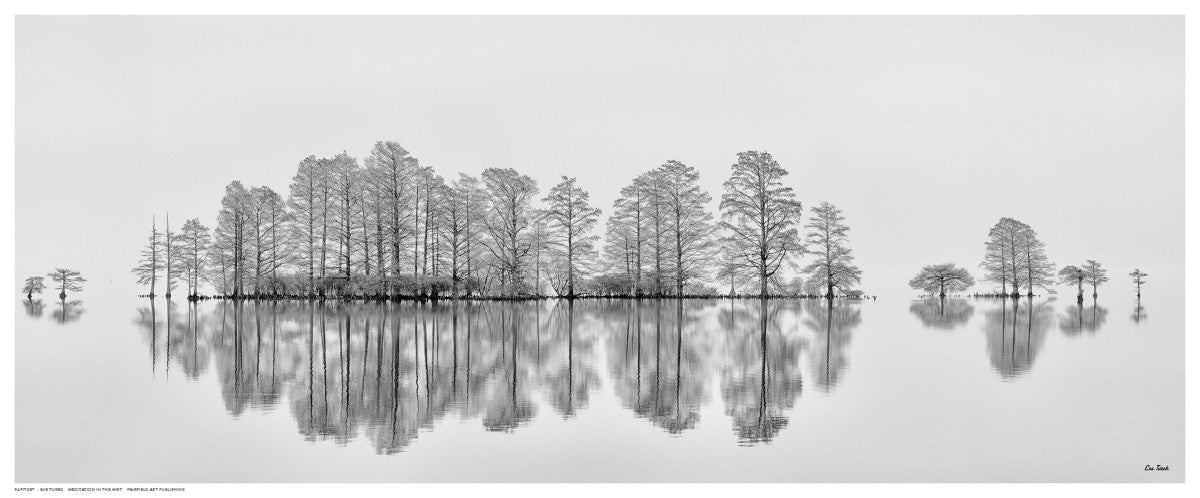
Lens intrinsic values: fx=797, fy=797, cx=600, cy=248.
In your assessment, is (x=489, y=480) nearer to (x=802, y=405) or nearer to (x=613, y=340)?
(x=802, y=405)

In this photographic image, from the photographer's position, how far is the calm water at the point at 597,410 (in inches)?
324

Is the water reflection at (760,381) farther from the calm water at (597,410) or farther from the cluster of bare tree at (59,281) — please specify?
the cluster of bare tree at (59,281)

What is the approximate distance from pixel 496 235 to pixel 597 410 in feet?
133

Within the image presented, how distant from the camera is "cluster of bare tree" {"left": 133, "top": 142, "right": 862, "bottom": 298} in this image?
4859 centimetres

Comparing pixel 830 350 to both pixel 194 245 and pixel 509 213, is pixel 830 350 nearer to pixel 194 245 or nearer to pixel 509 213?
pixel 509 213

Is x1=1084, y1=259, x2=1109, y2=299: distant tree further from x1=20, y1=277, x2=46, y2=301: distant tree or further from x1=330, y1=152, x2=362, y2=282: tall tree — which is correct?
x1=20, y1=277, x2=46, y2=301: distant tree

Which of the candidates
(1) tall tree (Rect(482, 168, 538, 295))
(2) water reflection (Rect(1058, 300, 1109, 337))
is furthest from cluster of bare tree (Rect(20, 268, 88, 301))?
(2) water reflection (Rect(1058, 300, 1109, 337))

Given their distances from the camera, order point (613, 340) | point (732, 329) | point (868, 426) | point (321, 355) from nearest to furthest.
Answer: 1. point (868, 426)
2. point (321, 355)
3. point (613, 340)
4. point (732, 329)

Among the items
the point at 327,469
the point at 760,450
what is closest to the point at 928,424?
the point at 760,450

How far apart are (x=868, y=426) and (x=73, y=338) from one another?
21932mm

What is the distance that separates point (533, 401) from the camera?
11.1m

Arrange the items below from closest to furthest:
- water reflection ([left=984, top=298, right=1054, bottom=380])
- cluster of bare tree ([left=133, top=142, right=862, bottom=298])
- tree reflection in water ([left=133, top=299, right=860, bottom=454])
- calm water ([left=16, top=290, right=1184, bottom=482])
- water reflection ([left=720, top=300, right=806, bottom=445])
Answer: calm water ([left=16, top=290, right=1184, bottom=482]), water reflection ([left=720, top=300, right=806, bottom=445]), tree reflection in water ([left=133, top=299, right=860, bottom=454]), water reflection ([left=984, top=298, right=1054, bottom=380]), cluster of bare tree ([left=133, top=142, right=862, bottom=298])

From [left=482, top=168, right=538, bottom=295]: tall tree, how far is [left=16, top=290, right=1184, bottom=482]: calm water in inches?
1180

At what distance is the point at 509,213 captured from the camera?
5025 centimetres
